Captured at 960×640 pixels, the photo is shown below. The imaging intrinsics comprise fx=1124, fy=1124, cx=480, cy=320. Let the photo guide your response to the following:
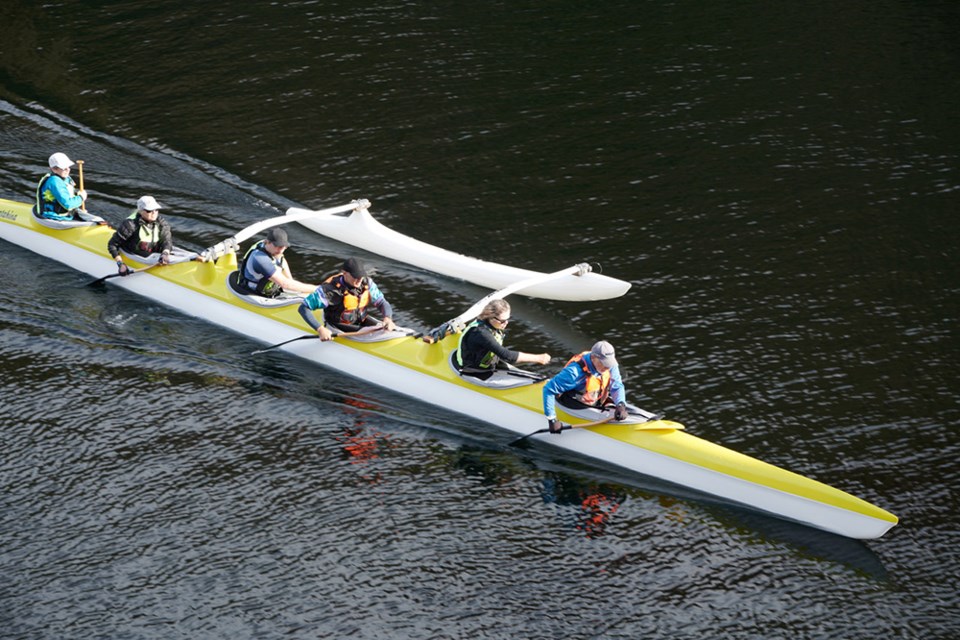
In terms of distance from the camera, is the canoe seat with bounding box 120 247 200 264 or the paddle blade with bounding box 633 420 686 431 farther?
the canoe seat with bounding box 120 247 200 264

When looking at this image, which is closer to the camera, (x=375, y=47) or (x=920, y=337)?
(x=920, y=337)

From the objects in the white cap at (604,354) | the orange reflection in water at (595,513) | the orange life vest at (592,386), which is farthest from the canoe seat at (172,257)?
the orange reflection in water at (595,513)

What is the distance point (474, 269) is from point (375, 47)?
9.66 meters

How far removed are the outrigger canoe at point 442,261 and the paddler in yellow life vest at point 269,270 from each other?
1.34 m

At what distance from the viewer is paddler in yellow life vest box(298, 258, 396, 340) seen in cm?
1431

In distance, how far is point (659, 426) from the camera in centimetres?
1250

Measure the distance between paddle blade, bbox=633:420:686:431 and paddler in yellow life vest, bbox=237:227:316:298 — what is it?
5.26 meters

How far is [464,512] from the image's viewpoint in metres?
12.3

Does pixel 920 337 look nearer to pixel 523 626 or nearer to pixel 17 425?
Answer: pixel 523 626

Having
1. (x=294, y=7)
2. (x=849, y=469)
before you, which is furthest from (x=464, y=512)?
(x=294, y=7)

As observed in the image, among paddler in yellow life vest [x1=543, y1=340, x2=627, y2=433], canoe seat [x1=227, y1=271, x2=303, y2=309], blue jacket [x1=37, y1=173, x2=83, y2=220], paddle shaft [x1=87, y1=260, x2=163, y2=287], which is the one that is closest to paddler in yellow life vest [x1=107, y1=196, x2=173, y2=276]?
paddle shaft [x1=87, y1=260, x2=163, y2=287]

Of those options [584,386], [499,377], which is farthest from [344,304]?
[584,386]

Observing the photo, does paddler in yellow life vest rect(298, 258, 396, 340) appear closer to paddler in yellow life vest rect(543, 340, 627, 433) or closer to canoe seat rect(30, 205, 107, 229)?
paddler in yellow life vest rect(543, 340, 627, 433)

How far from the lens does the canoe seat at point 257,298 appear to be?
595 inches
